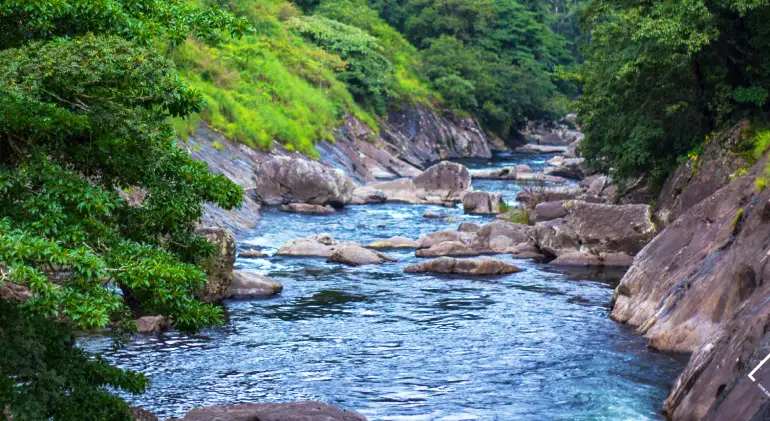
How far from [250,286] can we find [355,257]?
5899 mm

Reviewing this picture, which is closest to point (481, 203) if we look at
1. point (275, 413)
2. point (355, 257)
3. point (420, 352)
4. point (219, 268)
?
point (355, 257)

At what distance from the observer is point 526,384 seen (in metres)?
17.2

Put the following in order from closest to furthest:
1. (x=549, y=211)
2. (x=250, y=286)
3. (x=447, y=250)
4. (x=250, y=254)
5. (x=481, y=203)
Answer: (x=250, y=286)
(x=250, y=254)
(x=447, y=250)
(x=549, y=211)
(x=481, y=203)

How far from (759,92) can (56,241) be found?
87.0 ft

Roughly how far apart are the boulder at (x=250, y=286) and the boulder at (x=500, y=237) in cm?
960

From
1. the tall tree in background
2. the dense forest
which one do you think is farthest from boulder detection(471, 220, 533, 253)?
the tall tree in background

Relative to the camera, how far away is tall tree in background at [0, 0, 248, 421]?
318 inches

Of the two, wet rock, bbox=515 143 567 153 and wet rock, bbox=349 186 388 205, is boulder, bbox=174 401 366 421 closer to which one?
wet rock, bbox=349 186 388 205

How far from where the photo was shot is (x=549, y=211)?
36.6 m

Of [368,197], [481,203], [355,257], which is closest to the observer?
[355,257]

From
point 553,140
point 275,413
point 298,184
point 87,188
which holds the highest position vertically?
point 553,140

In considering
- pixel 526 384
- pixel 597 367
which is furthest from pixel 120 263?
pixel 597 367

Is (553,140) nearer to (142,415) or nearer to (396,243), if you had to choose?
(396,243)

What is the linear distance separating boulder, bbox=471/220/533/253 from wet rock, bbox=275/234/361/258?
14.7ft
